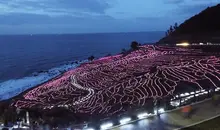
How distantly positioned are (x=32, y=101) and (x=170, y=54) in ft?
68.3

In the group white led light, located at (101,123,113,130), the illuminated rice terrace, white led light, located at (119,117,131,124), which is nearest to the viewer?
white led light, located at (101,123,113,130)

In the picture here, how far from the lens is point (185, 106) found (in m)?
16.9

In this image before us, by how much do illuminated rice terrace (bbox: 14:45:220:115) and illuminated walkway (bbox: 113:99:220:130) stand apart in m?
8.57

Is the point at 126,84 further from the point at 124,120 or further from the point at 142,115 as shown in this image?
the point at 124,120

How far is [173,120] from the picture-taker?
15180 mm

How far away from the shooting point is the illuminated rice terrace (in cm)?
2766

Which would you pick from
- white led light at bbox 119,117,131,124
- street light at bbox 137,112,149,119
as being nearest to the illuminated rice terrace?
street light at bbox 137,112,149,119

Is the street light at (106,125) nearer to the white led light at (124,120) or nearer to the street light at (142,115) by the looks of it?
the white led light at (124,120)

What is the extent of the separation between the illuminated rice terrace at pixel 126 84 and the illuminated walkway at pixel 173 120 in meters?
8.57

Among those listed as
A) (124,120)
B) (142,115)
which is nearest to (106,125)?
(124,120)

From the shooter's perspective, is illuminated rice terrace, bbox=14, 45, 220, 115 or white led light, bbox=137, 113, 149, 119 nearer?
white led light, bbox=137, 113, 149, 119

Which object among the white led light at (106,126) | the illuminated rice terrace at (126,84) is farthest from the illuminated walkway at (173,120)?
the illuminated rice terrace at (126,84)

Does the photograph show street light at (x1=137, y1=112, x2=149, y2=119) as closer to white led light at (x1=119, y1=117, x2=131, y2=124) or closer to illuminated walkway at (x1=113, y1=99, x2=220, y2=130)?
illuminated walkway at (x1=113, y1=99, x2=220, y2=130)

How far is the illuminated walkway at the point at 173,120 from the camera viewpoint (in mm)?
14445
